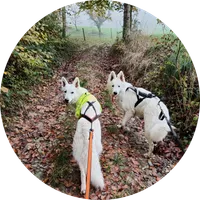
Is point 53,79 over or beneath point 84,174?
over

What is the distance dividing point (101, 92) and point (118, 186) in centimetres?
69

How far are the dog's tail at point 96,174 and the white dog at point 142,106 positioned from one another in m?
0.32

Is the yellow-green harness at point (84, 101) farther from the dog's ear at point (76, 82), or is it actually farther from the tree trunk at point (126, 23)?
the tree trunk at point (126, 23)

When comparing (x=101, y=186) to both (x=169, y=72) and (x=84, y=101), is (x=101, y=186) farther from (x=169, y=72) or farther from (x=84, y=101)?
(x=169, y=72)

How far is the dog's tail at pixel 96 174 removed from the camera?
5.31 ft

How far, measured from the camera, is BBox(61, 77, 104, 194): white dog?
5.37 feet

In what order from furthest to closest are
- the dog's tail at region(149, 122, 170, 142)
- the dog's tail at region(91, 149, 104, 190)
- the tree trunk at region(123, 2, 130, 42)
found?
the tree trunk at region(123, 2, 130, 42)
the dog's tail at region(149, 122, 170, 142)
the dog's tail at region(91, 149, 104, 190)

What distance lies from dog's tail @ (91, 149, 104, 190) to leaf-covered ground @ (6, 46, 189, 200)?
4cm

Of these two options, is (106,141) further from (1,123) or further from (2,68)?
(2,68)

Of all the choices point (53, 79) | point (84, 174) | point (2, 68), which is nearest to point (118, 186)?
point (84, 174)

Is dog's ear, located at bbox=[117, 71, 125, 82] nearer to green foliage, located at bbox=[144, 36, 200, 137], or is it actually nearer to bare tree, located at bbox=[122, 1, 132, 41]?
green foliage, located at bbox=[144, 36, 200, 137]

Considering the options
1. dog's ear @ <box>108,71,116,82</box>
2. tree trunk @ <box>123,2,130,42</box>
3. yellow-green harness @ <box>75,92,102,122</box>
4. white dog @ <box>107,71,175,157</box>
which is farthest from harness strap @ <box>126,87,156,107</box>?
tree trunk @ <box>123,2,130,42</box>

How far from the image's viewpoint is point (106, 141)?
5.82 ft

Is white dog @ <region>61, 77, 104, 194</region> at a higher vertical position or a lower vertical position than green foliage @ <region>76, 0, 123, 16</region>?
lower
